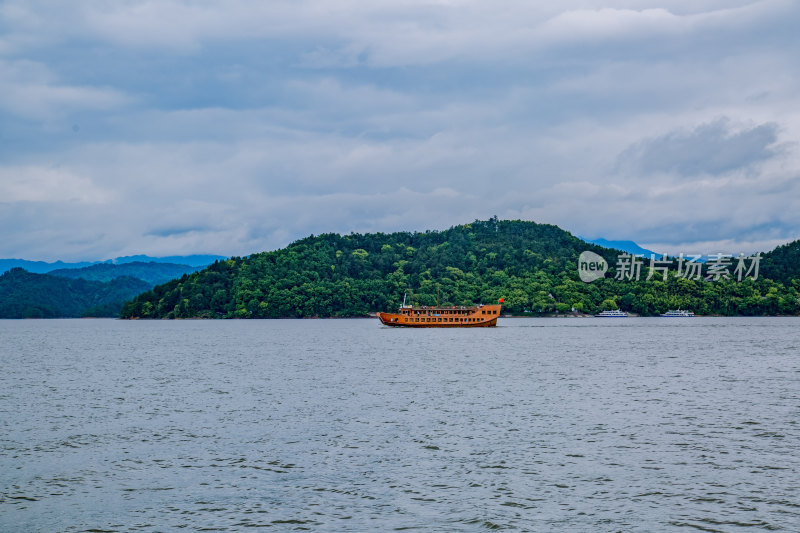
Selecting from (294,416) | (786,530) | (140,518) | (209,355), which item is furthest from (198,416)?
(209,355)

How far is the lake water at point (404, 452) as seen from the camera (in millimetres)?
27375

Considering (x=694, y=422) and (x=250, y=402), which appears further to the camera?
(x=250, y=402)

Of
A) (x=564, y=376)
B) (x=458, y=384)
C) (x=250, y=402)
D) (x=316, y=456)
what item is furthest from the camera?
(x=564, y=376)

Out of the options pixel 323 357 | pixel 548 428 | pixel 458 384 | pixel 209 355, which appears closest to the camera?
pixel 548 428

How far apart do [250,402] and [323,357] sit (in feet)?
167

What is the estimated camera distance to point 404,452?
125 ft

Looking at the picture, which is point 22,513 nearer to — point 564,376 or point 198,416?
point 198,416

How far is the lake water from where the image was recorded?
1078 inches

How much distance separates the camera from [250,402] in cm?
5838

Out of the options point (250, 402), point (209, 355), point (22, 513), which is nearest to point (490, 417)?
point (250, 402)

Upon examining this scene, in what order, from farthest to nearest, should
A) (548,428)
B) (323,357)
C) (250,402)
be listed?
(323,357)
(250,402)
(548,428)

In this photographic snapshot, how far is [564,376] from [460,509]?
5223 cm

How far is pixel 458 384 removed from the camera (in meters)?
70.6

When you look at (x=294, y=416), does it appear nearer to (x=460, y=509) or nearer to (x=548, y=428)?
(x=548, y=428)
